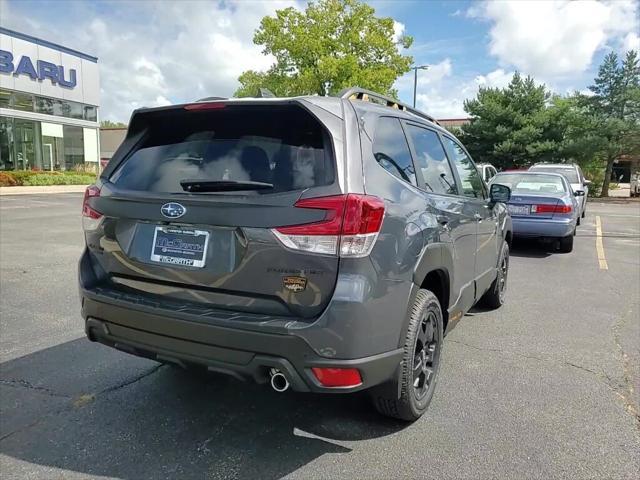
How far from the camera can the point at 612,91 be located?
3016 cm

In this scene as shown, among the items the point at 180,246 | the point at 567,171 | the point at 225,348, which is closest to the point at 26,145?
the point at 567,171

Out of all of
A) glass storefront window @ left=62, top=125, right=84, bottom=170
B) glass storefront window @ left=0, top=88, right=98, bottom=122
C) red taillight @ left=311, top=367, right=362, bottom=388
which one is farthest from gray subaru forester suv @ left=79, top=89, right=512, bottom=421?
glass storefront window @ left=62, top=125, right=84, bottom=170

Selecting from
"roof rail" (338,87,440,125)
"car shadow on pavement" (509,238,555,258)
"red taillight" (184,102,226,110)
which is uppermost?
"roof rail" (338,87,440,125)

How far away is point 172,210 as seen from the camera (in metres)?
2.66

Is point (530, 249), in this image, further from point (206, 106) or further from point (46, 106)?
point (46, 106)

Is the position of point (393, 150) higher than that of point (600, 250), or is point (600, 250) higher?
point (393, 150)

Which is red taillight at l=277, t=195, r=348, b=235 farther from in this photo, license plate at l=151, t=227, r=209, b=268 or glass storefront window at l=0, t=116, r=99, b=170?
glass storefront window at l=0, t=116, r=99, b=170

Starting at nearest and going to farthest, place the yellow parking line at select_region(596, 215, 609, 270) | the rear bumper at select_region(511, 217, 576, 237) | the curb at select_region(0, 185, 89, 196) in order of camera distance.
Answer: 1. the yellow parking line at select_region(596, 215, 609, 270)
2. the rear bumper at select_region(511, 217, 576, 237)
3. the curb at select_region(0, 185, 89, 196)

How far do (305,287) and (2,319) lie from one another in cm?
393

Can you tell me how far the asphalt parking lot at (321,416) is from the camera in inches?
105

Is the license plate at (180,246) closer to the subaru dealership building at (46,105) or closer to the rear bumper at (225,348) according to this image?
the rear bumper at (225,348)

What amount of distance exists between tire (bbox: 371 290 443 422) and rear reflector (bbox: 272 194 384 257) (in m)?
0.65

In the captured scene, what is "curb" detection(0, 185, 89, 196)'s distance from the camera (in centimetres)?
2211

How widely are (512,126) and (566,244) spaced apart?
24.8 meters
